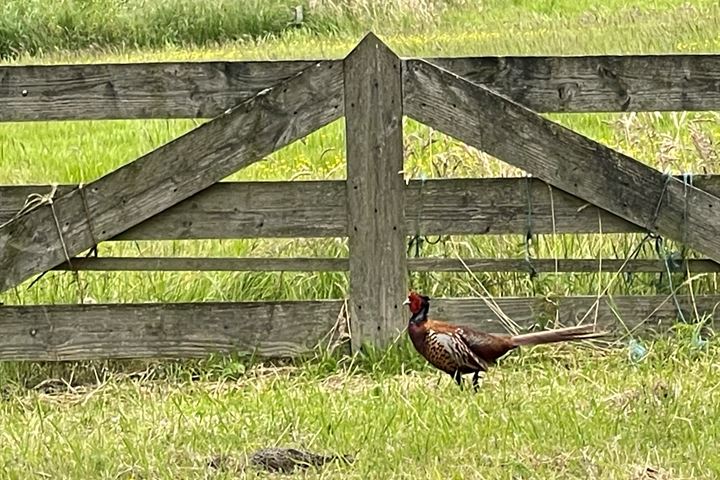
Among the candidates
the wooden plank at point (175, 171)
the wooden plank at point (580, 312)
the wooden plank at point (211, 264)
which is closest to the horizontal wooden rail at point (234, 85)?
the wooden plank at point (175, 171)

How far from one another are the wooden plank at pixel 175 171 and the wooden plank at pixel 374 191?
0.13 m

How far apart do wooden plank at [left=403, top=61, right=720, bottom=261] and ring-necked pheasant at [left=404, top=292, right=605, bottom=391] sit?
86cm

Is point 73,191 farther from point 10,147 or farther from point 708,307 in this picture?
point 10,147

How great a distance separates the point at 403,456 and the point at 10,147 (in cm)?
775

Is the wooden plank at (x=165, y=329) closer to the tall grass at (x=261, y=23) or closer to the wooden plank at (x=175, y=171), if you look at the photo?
the wooden plank at (x=175, y=171)

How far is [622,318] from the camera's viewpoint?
709 cm

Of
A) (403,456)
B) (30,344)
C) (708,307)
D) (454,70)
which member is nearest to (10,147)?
(30,344)

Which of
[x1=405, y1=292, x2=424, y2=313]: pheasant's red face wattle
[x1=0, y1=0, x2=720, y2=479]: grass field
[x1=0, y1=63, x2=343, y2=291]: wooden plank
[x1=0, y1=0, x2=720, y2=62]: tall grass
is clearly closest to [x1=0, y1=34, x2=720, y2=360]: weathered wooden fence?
[x1=0, y1=63, x2=343, y2=291]: wooden plank

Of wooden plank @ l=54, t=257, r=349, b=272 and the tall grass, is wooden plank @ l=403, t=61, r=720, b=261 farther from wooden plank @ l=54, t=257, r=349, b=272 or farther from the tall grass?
the tall grass

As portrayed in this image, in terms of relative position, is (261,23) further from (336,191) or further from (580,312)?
(580,312)

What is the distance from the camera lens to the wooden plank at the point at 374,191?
6.88 m

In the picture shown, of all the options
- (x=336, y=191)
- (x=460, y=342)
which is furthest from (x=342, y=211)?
(x=460, y=342)

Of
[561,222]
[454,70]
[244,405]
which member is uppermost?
[454,70]

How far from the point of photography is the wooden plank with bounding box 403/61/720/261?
6.82m
